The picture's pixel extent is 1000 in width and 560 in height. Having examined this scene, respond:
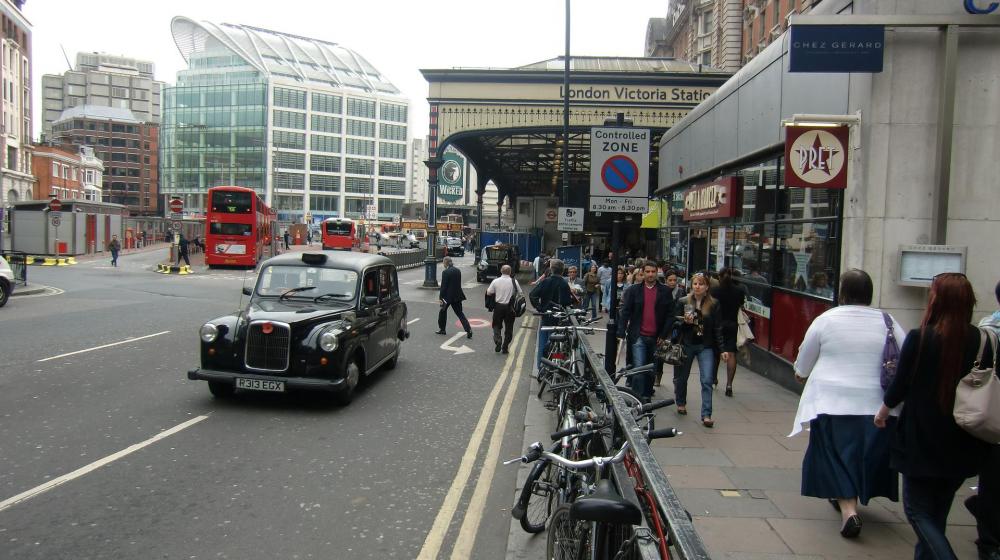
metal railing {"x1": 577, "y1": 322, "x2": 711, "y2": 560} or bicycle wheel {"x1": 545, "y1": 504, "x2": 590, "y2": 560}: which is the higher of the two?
metal railing {"x1": 577, "y1": 322, "x2": 711, "y2": 560}

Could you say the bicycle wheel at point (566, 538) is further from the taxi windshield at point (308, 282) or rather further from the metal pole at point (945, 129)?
the metal pole at point (945, 129)

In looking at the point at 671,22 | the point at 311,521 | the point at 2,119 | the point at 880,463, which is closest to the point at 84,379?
the point at 311,521

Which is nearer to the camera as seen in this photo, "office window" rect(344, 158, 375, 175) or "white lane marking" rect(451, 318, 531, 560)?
"white lane marking" rect(451, 318, 531, 560)

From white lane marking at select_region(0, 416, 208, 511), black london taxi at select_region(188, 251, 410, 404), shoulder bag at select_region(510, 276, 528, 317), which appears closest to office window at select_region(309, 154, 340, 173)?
shoulder bag at select_region(510, 276, 528, 317)

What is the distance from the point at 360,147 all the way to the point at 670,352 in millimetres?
105879

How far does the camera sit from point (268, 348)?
802cm

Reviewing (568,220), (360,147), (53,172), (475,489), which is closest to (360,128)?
(360,147)

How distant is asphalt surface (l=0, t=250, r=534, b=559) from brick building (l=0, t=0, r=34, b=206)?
67.2 meters

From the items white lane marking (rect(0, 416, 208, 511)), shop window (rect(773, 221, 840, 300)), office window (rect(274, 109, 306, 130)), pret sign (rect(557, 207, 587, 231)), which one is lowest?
Answer: white lane marking (rect(0, 416, 208, 511))

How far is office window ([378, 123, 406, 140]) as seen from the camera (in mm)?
111500

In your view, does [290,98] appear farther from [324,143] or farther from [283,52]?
[283,52]

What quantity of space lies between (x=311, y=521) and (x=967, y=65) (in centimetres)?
785

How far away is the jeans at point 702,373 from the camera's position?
7.66m

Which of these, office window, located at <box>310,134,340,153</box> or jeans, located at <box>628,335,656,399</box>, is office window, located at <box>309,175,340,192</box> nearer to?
office window, located at <box>310,134,340,153</box>
